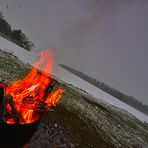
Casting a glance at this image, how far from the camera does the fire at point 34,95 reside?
883cm

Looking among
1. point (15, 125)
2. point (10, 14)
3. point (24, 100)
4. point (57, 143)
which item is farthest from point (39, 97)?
point (10, 14)

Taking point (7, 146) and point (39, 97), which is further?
point (39, 97)

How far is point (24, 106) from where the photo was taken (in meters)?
9.05

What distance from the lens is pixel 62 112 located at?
17562mm

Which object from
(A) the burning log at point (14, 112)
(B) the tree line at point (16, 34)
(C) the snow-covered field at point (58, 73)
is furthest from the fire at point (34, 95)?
(B) the tree line at point (16, 34)

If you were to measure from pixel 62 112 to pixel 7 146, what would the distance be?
9671mm

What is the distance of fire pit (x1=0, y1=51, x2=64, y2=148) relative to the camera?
7738 millimetres

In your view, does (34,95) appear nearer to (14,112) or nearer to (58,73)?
(14,112)

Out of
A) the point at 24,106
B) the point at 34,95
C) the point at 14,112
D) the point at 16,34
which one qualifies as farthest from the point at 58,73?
the point at 14,112

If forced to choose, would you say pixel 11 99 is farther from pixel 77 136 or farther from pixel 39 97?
pixel 77 136

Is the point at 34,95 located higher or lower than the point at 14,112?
higher

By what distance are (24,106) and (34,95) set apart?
1.87ft

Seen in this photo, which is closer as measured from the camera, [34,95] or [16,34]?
[34,95]

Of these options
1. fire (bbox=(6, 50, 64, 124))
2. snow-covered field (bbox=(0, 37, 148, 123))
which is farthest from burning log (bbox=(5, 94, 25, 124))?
snow-covered field (bbox=(0, 37, 148, 123))
